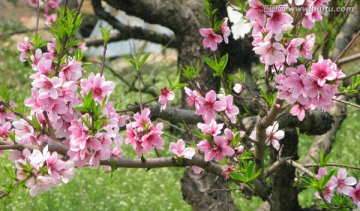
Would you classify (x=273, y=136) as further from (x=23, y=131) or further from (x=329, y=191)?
(x=23, y=131)

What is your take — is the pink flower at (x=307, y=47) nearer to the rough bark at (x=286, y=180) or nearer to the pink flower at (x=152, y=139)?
the pink flower at (x=152, y=139)

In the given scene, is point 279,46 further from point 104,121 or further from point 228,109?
point 104,121

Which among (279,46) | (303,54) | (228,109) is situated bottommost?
(228,109)

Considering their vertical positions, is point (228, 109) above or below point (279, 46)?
below

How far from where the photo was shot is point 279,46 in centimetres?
258

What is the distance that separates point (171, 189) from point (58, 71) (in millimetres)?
3895

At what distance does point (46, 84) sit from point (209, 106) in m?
0.76

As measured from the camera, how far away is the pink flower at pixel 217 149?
9.12ft

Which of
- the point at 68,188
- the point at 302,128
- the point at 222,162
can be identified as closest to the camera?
the point at 222,162

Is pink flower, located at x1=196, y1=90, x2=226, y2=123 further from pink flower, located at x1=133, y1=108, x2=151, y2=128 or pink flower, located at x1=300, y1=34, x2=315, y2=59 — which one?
pink flower, located at x1=300, y1=34, x2=315, y2=59

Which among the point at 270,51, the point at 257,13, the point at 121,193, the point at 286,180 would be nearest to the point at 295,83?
the point at 270,51

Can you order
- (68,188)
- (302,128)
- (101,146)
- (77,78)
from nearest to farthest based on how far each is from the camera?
1. (101,146)
2. (77,78)
3. (302,128)
4. (68,188)

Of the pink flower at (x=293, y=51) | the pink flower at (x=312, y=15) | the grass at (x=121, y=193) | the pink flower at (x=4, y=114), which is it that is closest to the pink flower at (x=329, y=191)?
the pink flower at (x=293, y=51)

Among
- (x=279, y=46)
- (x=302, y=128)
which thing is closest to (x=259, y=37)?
(x=279, y=46)
